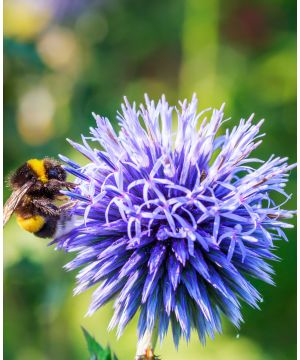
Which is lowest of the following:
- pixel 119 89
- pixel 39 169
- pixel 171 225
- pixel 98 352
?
pixel 98 352

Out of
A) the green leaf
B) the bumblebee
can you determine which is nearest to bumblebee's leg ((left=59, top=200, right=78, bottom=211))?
the bumblebee

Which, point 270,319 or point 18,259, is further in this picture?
point 270,319

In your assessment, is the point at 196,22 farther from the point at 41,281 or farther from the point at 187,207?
the point at 187,207

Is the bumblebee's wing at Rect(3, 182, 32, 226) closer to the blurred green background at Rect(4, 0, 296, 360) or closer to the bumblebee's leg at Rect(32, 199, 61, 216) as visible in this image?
the bumblebee's leg at Rect(32, 199, 61, 216)

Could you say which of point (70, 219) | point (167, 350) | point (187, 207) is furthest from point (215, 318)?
point (167, 350)

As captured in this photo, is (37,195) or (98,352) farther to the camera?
(37,195)

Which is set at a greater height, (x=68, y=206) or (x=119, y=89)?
(x=119, y=89)

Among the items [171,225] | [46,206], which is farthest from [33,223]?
[171,225]

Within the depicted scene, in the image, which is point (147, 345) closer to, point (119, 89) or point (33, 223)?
point (33, 223)
